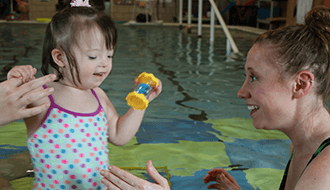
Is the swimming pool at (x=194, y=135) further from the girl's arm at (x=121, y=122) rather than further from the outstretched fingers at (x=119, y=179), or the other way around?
the outstretched fingers at (x=119, y=179)

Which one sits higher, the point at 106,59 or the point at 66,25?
the point at 66,25

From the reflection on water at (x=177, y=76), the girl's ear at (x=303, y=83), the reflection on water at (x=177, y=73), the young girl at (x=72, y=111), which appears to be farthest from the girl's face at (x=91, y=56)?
the reflection on water at (x=177, y=73)

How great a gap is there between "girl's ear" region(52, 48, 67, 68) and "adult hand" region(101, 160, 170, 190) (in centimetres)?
61

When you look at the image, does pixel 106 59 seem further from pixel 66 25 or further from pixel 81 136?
pixel 81 136

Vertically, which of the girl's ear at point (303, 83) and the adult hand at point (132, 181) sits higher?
the girl's ear at point (303, 83)

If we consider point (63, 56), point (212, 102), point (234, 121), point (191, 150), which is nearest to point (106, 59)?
point (63, 56)

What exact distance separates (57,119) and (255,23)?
49.4ft

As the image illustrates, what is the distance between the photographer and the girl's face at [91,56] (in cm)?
145

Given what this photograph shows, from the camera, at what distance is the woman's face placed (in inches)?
45.9

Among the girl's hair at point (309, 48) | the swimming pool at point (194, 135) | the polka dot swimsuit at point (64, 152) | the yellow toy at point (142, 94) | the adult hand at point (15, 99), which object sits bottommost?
the swimming pool at point (194, 135)

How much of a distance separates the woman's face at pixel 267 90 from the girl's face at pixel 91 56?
24.4 inches

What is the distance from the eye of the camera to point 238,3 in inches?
627

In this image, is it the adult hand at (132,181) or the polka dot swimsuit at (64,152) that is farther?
the polka dot swimsuit at (64,152)

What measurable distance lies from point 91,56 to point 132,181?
63 cm
